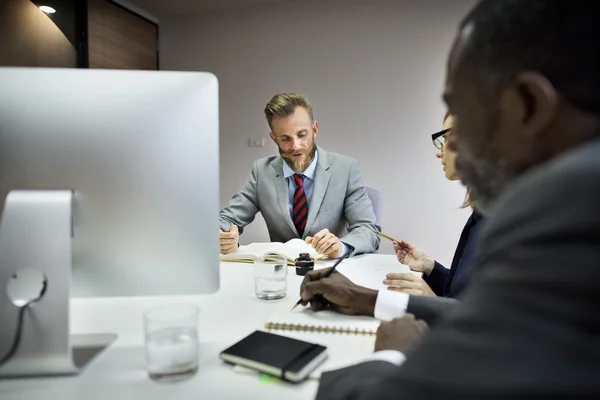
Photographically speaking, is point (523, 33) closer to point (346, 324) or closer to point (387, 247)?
point (346, 324)

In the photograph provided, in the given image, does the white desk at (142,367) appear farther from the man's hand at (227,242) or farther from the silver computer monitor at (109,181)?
the man's hand at (227,242)

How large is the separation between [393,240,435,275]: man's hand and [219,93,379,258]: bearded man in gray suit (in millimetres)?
471

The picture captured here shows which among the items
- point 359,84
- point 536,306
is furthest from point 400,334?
point 359,84

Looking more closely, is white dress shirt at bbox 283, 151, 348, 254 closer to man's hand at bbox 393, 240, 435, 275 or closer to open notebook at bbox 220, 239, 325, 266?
open notebook at bbox 220, 239, 325, 266

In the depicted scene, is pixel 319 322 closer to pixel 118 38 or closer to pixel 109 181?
pixel 109 181

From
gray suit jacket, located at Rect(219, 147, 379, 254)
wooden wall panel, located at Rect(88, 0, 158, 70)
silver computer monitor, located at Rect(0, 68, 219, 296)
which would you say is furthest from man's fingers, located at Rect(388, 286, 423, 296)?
wooden wall panel, located at Rect(88, 0, 158, 70)

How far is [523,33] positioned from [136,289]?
2.26 ft

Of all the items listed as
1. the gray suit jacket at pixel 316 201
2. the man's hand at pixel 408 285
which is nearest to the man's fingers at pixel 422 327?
the man's hand at pixel 408 285

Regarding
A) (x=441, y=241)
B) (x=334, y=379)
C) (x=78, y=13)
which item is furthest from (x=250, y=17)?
(x=334, y=379)

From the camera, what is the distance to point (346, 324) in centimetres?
85

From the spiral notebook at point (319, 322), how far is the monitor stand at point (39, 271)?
37cm

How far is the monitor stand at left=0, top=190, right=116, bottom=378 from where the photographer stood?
0.64 metres

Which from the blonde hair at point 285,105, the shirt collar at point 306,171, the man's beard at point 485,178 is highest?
the blonde hair at point 285,105

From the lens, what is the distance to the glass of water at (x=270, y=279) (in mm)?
1063
